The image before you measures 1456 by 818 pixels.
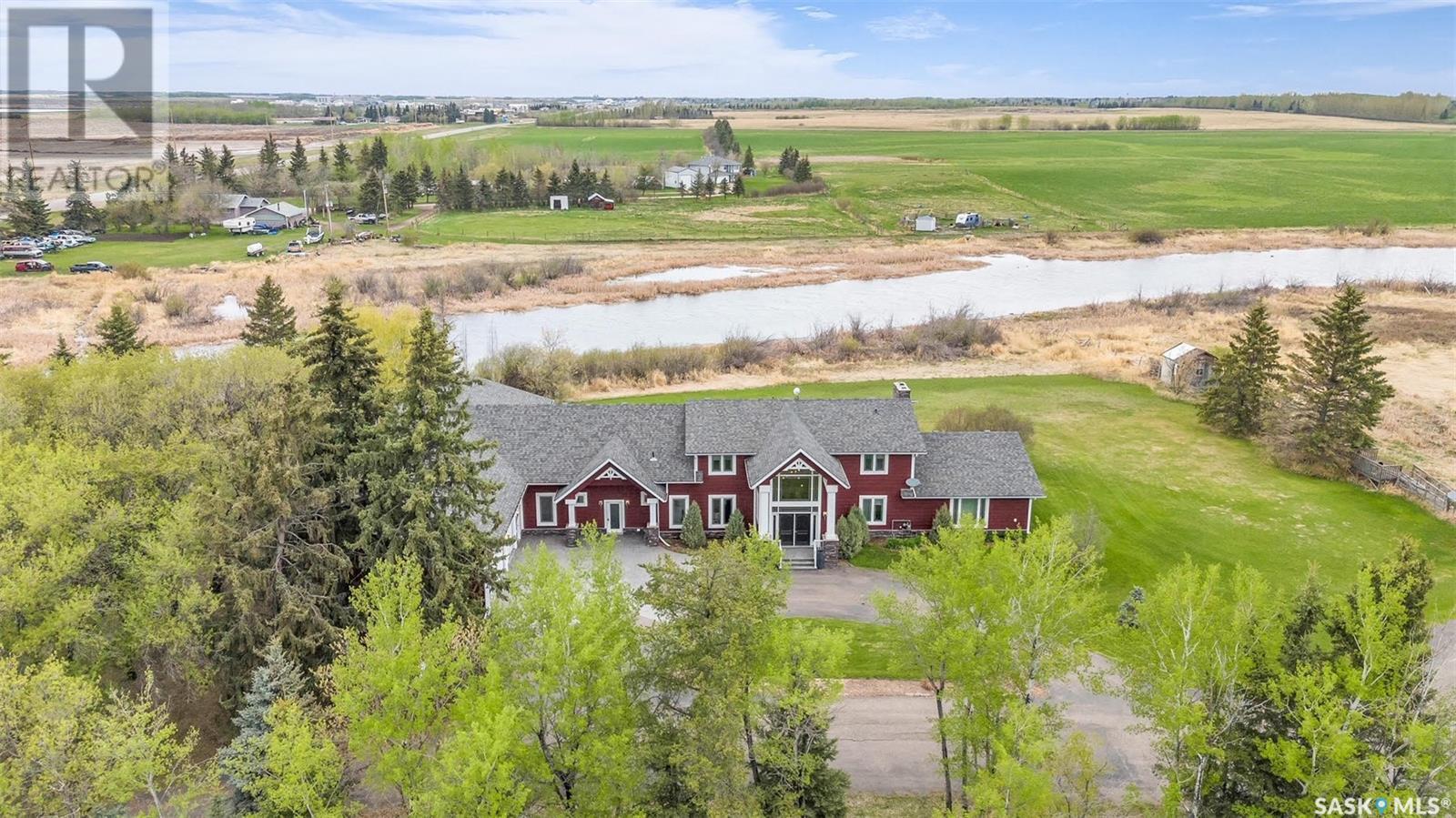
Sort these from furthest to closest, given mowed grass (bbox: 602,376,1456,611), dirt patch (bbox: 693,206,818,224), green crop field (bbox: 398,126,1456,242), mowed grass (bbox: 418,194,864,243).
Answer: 1. dirt patch (bbox: 693,206,818,224)
2. green crop field (bbox: 398,126,1456,242)
3. mowed grass (bbox: 418,194,864,243)
4. mowed grass (bbox: 602,376,1456,611)

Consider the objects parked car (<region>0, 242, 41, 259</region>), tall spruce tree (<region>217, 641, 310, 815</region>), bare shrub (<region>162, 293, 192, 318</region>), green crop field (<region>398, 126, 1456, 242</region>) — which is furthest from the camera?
green crop field (<region>398, 126, 1456, 242</region>)

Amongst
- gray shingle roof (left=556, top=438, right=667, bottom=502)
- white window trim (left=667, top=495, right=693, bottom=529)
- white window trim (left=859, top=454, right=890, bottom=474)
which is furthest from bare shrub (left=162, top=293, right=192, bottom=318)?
white window trim (left=859, top=454, right=890, bottom=474)

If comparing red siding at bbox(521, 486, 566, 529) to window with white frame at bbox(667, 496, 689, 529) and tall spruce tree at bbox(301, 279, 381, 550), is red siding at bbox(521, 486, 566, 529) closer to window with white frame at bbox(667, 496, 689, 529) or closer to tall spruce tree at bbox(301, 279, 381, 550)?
window with white frame at bbox(667, 496, 689, 529)

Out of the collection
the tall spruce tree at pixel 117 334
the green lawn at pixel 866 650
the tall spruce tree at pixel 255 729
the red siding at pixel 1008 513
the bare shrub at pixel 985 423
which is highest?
the tall spruce tree at pixel 117 334

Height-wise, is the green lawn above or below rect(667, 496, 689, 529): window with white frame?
below

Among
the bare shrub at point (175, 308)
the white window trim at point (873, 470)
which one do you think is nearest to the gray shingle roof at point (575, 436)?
the white window trim at point (873, 470)

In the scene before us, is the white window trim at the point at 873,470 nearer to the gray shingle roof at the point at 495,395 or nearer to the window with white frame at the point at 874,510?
the window with white frame at the point at 874,510

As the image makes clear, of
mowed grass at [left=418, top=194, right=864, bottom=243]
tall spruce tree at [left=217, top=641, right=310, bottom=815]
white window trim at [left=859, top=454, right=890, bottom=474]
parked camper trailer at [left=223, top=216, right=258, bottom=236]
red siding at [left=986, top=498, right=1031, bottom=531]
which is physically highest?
mowed grass at [left=418, top=194, right=864, bottom=243]
